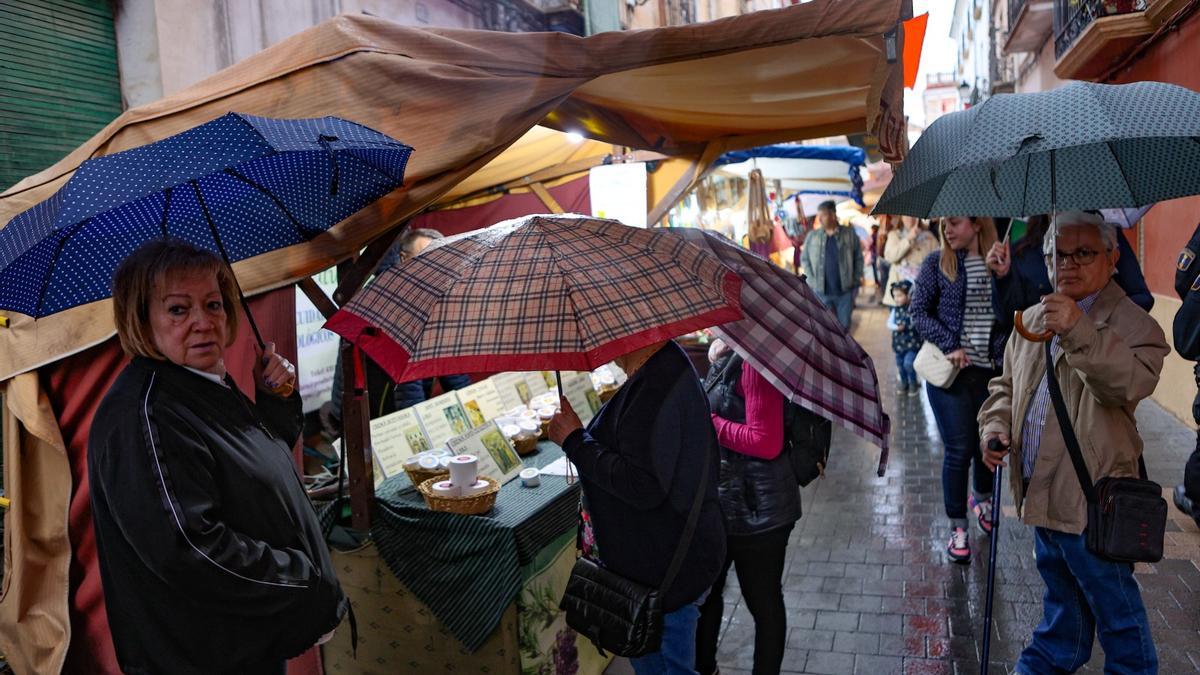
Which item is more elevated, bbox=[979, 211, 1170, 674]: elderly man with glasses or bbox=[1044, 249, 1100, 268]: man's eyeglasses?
bbox=[1044, 249, 1100, 268]: man's eyeglasses

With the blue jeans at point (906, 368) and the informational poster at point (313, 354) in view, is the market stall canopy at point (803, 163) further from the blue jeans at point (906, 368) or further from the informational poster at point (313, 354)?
the informational poster at point (313, 354)

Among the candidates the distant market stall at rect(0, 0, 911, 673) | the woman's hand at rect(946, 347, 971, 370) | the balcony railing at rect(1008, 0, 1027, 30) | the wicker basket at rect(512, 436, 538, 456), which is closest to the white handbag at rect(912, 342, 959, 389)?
the woman's hand at rect(946, 347, 971, 370)

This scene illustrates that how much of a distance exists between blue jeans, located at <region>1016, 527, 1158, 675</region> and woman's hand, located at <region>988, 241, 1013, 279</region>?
1.83 m

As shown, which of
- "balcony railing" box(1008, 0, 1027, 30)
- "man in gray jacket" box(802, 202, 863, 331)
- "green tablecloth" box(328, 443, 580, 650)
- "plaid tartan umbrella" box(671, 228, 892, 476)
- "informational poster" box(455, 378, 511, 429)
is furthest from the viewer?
"balcony railing" box(1008, 0, 1027, 30)

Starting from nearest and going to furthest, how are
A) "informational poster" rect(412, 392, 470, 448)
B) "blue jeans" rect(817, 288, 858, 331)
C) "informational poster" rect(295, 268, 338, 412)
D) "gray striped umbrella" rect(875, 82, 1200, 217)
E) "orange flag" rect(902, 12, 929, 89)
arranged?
"gray striped umbrella" rect(875, 82, 1200, 217), "informational poster" rect(412, 392, 470, 448), "orange flag" rect(902, 12, 929, 89), "informational poster" rect(295, 268, 338, 412), "blue jeans" rect(817, 288, 858, 331)

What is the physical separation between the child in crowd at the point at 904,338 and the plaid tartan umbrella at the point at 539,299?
329 inches

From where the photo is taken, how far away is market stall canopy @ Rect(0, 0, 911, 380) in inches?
109

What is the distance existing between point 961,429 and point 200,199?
4.66m

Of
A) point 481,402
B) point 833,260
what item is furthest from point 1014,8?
point 481,402

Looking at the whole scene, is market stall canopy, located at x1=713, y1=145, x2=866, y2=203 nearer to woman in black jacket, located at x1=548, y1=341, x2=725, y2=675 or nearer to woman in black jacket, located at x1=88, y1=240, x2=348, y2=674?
woman in black jacket, located at x1=548, y1=341, x2=725, y2=675

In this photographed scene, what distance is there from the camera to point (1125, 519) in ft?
9.71

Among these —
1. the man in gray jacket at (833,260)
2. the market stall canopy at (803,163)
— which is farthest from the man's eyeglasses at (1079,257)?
the man in gray jacket at (833,260)

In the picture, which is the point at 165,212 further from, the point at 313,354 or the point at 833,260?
the point at 833,260

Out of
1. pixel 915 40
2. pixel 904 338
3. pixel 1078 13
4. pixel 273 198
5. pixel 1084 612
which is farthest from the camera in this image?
pixel 1078 13
